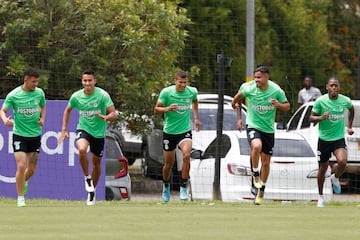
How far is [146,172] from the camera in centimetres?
2538

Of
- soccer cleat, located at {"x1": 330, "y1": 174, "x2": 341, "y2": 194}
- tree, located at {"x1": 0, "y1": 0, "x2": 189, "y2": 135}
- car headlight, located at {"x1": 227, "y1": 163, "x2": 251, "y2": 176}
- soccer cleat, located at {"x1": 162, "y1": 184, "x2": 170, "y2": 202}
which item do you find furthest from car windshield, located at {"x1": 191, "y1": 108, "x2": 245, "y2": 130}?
soccer cleat, located at {"x1": 162, "y1": 184, "x2": 170, "y2": 202}

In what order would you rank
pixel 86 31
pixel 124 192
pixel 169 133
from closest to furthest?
1. pixel 169 133
2. pixel 124 192
3. pixel 86 31

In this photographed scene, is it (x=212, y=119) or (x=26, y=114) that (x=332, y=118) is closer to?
(x=26, y=114)

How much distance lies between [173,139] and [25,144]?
2.73m

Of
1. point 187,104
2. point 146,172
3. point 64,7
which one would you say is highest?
point 64,7

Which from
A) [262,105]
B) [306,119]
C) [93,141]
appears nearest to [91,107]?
[93,141]

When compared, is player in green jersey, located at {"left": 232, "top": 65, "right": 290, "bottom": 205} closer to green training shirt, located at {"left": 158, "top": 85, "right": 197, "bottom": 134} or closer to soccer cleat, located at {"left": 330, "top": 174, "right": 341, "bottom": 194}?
green training shirt, located at {"left": 158, "top": 85, "right": 197, "bottom": 134}

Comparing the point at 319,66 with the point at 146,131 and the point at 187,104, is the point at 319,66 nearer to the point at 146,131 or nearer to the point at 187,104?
the point at 146,131

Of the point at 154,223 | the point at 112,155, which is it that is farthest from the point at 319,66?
the point at 154,223

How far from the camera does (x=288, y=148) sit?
21078mm

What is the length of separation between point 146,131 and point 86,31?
2516 mm

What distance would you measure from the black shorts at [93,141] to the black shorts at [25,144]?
2.11ft

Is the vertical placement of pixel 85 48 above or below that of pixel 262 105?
above

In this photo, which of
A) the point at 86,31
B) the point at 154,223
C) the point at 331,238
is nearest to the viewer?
the point at 331,238
